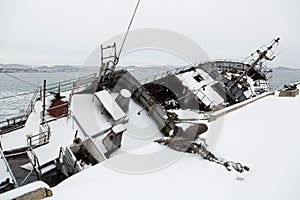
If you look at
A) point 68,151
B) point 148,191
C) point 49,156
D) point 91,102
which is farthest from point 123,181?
point 91,102

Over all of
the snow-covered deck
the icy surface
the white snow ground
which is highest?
the icy surface

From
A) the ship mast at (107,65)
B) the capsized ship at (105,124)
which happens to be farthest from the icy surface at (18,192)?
the ship mast at (107,65)

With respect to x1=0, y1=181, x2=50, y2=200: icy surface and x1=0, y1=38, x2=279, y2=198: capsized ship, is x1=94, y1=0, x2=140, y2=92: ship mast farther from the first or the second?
x1=0, y1=181, x2=50, y2=200: icy surface

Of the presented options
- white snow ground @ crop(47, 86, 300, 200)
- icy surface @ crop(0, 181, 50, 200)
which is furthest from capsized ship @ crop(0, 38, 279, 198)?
white snow ground @ crop(47, 86, 300, 200)

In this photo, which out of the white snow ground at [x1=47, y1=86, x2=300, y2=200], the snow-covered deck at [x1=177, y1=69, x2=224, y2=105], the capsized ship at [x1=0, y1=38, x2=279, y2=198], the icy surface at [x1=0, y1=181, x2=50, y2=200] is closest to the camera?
the icy surface at [x1=0, y1=181, x2=50, y2=200]

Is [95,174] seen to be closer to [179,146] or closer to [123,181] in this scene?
[123,181]

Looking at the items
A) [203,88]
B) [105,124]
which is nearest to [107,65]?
[105,124]

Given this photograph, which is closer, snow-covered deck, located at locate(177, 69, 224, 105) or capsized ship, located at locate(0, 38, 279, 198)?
capsized ship, located at locate(0, 38, 279, 198)
